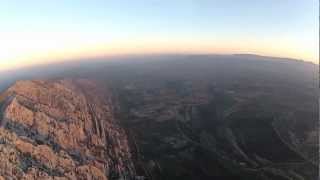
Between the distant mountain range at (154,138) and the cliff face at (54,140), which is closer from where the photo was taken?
the cliff face at (54,140)

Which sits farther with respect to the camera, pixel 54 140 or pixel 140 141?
pixel 140 141

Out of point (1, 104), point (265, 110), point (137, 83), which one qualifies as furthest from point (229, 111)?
point (137, 83)

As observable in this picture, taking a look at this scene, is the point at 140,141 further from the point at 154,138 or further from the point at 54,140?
the point at 54,140

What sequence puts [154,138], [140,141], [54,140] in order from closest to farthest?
[54,140]
[140,141]
[154,138]

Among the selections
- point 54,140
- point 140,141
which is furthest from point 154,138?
point 54,140

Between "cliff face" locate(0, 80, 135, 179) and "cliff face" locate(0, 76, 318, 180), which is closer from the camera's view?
"cliff face" locate(0, 80, 135, 179)

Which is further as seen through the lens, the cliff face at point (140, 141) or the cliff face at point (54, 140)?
the cliff face at point (140, 141)

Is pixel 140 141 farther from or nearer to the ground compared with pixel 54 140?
nearer to the ground

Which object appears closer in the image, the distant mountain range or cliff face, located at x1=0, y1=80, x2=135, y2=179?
cliff face, located at x1=0, y1=80, x2=135, y2=179
